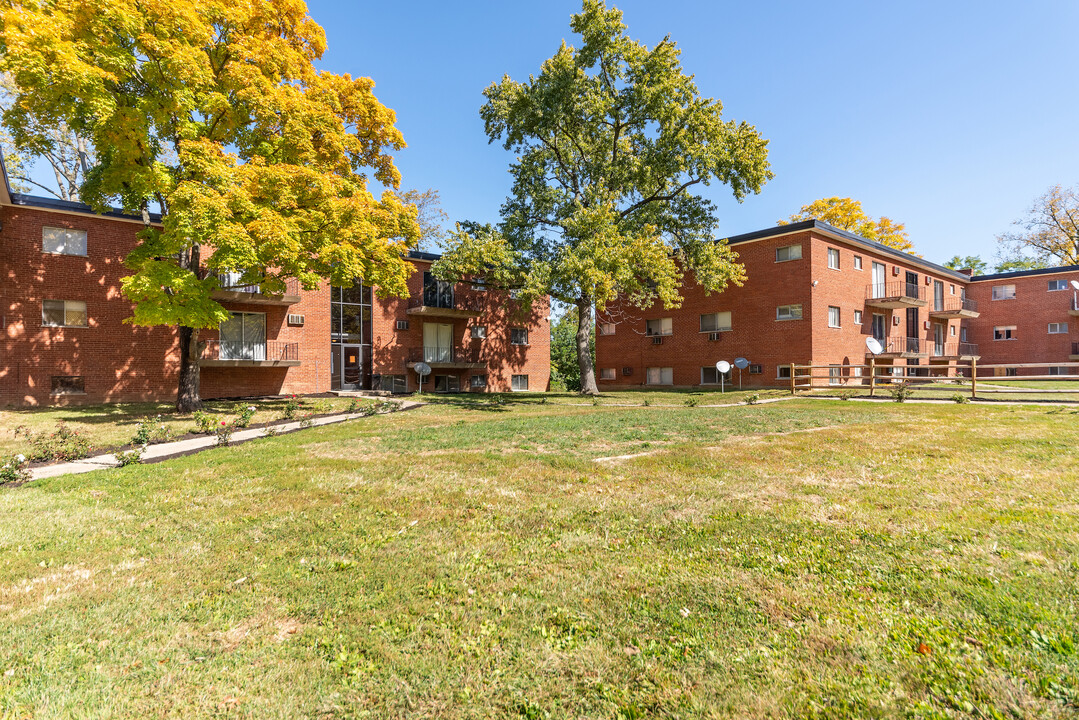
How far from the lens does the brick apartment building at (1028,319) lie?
35.2 meters

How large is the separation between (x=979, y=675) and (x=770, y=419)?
10.4m

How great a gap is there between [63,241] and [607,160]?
22.2 m

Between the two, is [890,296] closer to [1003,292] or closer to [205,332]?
[1003,292]

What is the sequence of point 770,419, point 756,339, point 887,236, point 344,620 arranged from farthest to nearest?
point 887,236 < point 756,339 < point 770,419 < point 344,620

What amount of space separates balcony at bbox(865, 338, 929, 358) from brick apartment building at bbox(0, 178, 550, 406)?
69.4 feet

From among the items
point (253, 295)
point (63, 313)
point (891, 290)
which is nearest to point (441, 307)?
point (253, 295)

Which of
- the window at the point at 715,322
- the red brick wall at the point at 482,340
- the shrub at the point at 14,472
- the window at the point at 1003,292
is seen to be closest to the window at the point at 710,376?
the window at the point at 715,322

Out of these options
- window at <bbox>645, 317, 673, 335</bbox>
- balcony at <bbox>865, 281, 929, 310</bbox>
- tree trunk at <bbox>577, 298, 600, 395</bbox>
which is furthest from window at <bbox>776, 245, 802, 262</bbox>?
tree trunk at <bbox>577, 298, 600, 395</bbox>

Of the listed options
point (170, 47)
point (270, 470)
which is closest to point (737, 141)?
point (170, 47)

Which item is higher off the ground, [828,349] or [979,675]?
[828,349]

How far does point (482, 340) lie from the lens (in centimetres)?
2902

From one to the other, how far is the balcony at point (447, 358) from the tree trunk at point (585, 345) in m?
6.76

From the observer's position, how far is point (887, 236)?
1656 inches

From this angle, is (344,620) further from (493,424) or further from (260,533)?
(493,424)
